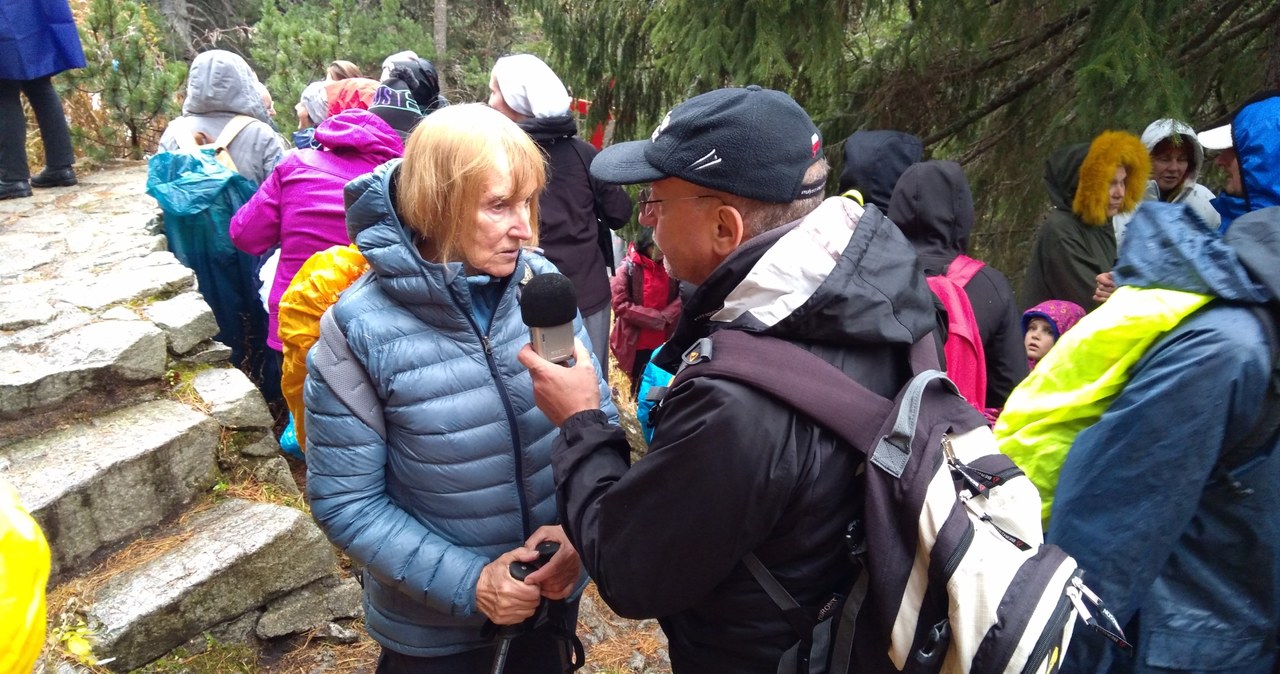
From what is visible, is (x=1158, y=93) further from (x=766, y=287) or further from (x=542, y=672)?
(x=542, y=672)

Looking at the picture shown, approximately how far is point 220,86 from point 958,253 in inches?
171

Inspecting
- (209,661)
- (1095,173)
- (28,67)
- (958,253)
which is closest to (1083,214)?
(1095,173)

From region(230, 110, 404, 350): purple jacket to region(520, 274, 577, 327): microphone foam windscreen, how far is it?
2.08 meters

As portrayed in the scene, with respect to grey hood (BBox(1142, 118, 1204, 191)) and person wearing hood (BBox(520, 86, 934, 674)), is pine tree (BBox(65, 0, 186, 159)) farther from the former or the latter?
grey hood (BBox(1142, 118, 1204, 191))

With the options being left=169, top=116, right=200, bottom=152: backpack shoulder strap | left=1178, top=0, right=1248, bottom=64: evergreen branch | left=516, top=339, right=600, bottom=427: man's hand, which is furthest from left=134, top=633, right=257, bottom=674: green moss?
left=1178, top=0, right=1248, bottom=64: evergreen branch

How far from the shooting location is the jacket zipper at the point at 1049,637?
1.36 m

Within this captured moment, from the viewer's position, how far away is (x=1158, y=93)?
3.36 meters

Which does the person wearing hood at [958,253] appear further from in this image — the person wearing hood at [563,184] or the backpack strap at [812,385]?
the backpack strap at [812,385]

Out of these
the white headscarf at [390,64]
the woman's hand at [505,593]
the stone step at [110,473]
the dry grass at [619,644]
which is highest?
the white headscarf at [390,64]

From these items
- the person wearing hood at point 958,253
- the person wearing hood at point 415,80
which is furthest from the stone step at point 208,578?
the person wearing hood at point 958,253

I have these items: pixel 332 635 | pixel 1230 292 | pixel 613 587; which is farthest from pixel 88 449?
pixel 1230 292

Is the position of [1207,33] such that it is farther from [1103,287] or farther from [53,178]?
[53,178]

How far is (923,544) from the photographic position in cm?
140

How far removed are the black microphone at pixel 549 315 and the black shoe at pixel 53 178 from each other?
19.6 feet
